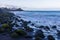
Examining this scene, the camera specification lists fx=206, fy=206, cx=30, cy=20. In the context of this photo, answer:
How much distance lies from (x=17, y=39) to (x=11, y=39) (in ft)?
1.53

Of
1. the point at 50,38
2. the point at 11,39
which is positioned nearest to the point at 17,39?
the point at 11,39

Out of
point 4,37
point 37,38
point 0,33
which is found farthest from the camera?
point 0,33

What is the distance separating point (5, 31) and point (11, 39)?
315 cm

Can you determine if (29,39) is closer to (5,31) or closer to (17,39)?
(17,39)

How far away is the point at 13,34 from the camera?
53.9 ft

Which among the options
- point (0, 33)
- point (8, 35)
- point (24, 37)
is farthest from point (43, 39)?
point (0, 33)

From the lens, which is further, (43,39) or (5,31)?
(5,31)

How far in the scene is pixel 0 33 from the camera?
58.5 ft

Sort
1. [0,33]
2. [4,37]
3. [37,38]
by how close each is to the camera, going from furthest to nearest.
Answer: [0,33] < [4,37] < [37,38]

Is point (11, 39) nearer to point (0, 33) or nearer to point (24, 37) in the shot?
point (24, 37)

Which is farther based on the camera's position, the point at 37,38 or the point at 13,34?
the point at 13,34

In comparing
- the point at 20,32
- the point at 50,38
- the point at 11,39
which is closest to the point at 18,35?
the point at 20,32

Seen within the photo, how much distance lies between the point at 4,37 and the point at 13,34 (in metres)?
0.76

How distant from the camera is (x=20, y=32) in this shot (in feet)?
56.6
